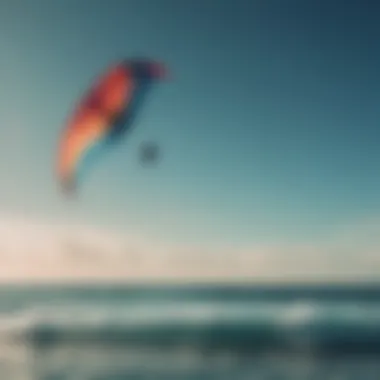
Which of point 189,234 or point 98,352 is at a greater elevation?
point 189,234

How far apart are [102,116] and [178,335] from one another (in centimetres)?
73

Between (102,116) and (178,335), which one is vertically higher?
(102,116)

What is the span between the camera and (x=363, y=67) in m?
2.05

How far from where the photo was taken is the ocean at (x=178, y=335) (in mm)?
2143

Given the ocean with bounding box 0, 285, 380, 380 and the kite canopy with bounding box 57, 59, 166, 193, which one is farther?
the ocean with bounding box 0, 285, 380, 380

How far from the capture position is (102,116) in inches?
80.3

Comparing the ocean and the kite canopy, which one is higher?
the kite canopy

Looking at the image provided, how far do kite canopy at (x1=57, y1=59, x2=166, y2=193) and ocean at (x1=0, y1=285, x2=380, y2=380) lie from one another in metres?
0.36

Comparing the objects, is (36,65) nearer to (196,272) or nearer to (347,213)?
(196,272)

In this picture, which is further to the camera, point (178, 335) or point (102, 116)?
point (178, 335)

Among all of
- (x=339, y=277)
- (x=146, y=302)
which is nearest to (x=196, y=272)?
(x=146, y=302)

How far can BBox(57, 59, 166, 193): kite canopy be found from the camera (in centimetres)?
199

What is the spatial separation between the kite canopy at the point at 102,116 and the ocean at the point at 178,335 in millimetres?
360

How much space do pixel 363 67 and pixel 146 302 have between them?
0.97m
